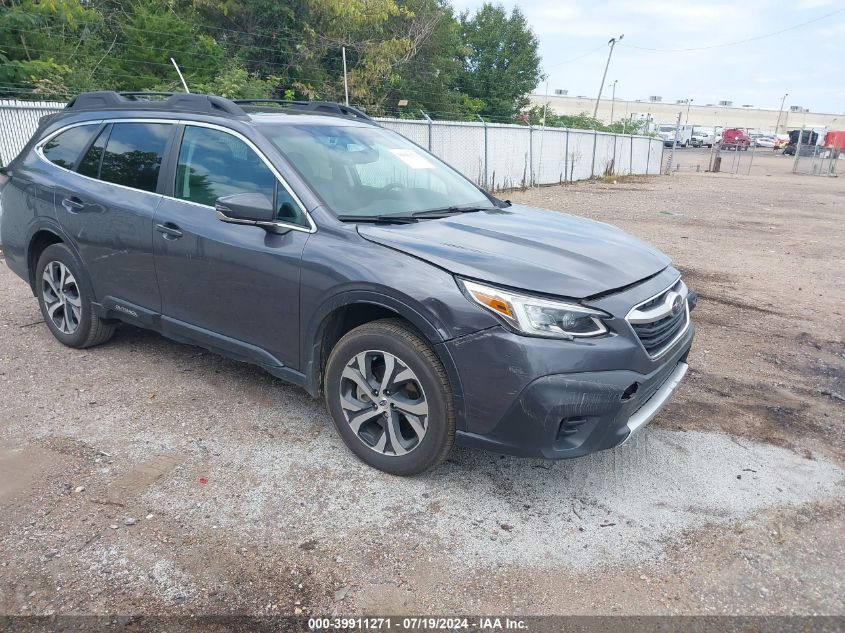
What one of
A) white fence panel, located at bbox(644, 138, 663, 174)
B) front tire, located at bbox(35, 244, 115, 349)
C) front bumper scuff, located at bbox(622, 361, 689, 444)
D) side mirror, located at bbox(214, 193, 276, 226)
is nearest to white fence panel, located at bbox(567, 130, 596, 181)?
white fence panel, located at bbox(644, 138, 663, 174)

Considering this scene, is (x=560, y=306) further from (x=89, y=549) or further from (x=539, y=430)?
(x=89, y=549)

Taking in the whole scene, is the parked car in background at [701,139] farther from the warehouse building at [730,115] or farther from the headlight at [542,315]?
the headlight at [542,315]

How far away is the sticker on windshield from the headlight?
1.70 meters

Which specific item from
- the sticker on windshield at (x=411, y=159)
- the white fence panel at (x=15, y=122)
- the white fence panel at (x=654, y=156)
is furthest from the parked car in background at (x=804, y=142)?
the sticker on windshield at (x=411, y=159)

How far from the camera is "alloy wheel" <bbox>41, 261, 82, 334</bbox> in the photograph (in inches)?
185

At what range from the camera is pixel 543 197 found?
17.4 metres

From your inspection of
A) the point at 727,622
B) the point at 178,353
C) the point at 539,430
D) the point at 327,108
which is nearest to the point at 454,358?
Result: the point at 539,430

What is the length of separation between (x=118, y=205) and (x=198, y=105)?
2.80 feet

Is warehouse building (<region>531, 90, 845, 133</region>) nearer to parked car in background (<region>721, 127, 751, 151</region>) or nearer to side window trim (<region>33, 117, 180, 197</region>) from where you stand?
parked car in background (<region>721, 127, 751, 151</region>)

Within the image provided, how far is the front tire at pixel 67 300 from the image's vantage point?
459 centimetres

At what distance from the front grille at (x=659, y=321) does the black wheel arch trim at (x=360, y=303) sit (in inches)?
33.7

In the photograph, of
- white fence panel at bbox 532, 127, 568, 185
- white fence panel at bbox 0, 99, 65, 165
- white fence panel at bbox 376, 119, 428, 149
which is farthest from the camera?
white fence panel at bbox 532, 127, 568, 185

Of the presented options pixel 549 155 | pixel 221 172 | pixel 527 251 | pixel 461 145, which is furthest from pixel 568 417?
pixel 549 155

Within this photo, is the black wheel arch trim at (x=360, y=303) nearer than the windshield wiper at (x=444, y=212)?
Yes
